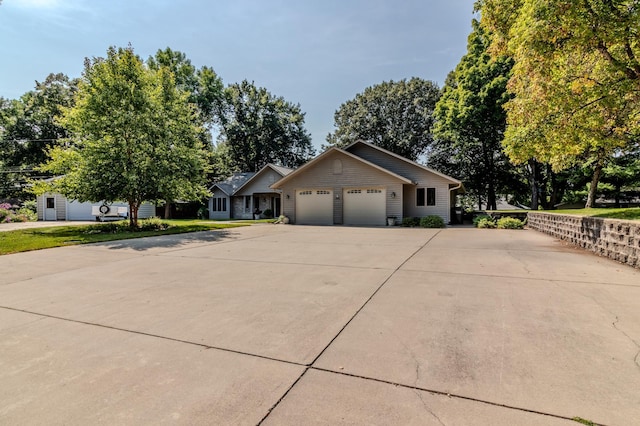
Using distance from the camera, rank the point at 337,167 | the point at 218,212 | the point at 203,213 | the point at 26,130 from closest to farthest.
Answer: the point at 337,167 → the point at 218,212 → the point at 203,213 → the point at 26,130

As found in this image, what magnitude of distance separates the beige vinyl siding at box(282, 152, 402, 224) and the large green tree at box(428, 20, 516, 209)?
1041cm

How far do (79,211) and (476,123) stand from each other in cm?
3344

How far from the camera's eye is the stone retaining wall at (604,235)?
20.6 feet

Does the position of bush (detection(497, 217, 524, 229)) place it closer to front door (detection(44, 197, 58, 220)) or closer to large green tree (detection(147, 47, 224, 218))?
large green tree (detection(147, 47, 224, 218))

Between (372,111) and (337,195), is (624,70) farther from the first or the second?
(372,111)

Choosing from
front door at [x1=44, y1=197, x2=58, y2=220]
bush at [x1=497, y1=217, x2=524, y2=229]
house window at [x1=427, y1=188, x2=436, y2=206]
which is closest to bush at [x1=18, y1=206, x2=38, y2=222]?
front door at [x1=44, y1=197, x2=58, y2=220]

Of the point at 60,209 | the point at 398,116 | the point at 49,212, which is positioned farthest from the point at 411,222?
the point at 49,212

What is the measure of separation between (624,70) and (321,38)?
10173 mm

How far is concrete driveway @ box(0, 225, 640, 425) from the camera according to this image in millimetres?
1980

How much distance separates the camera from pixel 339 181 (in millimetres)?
19641

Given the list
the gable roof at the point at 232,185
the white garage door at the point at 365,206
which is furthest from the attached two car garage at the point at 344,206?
the gable roof at the point at 232,185

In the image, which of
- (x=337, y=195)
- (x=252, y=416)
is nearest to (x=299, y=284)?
(x=252, y=416)

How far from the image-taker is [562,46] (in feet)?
24.5

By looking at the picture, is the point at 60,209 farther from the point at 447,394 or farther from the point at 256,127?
the point at 447,394
